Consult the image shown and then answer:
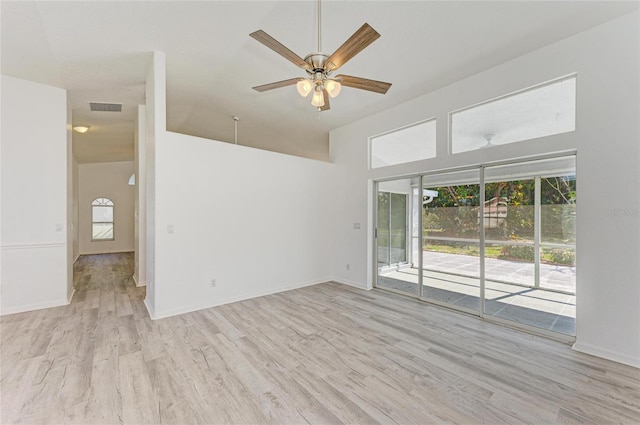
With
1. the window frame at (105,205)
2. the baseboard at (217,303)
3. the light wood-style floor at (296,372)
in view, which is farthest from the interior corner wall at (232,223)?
the window frame at (105,205)

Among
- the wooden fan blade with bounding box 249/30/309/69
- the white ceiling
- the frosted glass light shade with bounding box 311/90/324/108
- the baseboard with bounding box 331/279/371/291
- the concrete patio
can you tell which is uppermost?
the white ceiling

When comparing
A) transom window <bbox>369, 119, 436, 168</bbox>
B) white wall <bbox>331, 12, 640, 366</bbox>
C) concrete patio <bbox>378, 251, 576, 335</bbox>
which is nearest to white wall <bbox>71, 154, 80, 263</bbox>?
transom window <bbox>369, 119, 436, 168</bbox>

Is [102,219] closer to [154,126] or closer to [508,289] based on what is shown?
[154,126]

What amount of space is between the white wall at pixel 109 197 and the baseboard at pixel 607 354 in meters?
12.5

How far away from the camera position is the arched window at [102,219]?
995cm

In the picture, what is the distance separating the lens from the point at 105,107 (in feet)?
16.9

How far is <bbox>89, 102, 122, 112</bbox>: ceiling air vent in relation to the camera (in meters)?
4.98

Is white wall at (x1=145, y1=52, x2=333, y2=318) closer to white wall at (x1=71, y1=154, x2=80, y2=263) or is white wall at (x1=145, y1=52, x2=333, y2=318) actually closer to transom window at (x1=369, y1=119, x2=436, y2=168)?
transom window at (x1=369, y1=119, x2=436, y2=168)

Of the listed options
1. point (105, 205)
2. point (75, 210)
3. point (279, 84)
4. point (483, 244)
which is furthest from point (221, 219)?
point (105, 205)

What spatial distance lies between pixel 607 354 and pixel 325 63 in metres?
3.90

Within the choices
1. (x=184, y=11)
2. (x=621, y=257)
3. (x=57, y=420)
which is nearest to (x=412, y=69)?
(x=184, y=11)

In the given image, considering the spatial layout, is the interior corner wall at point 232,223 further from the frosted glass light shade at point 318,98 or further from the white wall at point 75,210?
the white wall at point 75,210

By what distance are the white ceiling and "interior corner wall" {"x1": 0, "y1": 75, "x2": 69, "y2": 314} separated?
375 mm

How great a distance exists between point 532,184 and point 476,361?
2.28 metres
